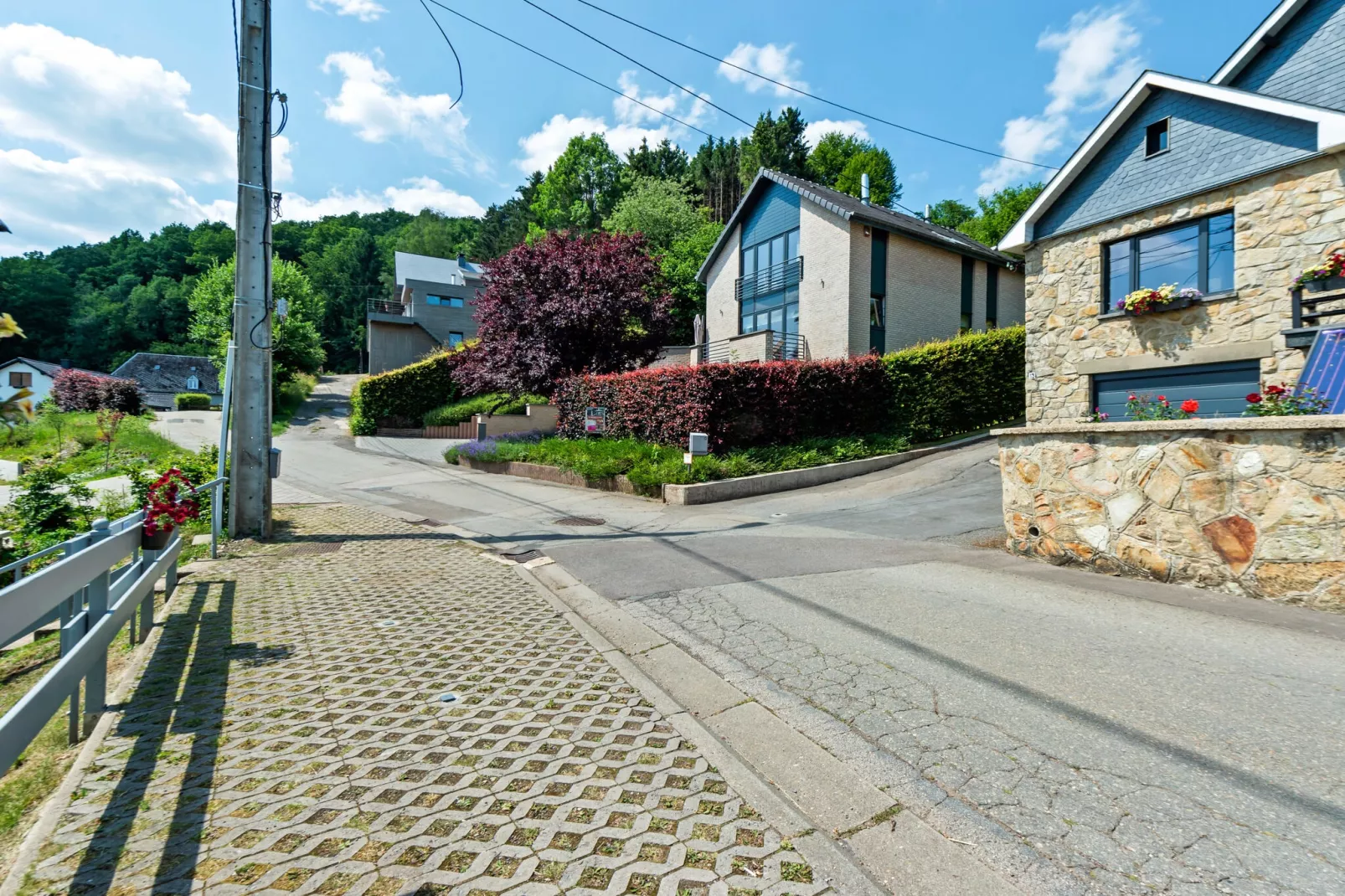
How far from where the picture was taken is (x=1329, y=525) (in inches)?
191

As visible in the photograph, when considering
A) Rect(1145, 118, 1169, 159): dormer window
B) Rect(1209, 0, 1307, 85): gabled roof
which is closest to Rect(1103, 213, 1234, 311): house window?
Rect(1145, 118, 1169, 159): dormer window

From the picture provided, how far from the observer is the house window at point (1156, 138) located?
11.7 meters

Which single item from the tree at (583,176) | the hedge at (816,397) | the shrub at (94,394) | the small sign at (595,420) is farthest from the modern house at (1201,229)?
the tree at (583,176)

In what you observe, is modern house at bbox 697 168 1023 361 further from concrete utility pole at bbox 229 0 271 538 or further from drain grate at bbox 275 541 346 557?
drain grate at bbox 275 541 346 557

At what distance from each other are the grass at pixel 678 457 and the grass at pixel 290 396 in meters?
25.4

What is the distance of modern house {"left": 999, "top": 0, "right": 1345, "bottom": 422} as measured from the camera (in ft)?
32.4

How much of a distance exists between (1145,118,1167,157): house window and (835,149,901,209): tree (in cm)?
3974

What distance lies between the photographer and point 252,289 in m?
8.38

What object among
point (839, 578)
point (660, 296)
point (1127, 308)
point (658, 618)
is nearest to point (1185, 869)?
point (658, 618)

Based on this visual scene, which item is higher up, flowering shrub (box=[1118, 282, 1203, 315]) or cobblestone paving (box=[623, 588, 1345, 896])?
flowering shrub (box=[1118, 282, 1203, 315])

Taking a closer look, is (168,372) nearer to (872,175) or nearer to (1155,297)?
A: (872,175)

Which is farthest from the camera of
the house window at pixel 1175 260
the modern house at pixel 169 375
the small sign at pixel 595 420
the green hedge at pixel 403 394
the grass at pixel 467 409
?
the modern house at pixel 169 375

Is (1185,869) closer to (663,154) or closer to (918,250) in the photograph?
(918,250)

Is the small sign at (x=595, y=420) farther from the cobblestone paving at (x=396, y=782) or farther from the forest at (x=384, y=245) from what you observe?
the forest at (x=384, y=245)
